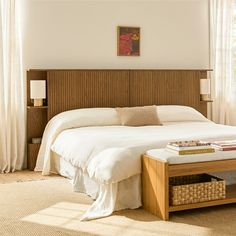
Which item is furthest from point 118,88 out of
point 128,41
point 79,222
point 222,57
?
point 79,222

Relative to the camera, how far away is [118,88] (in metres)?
5.23

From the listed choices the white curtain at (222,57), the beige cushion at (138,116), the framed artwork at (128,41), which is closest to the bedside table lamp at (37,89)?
the beige cushion at (138,116)

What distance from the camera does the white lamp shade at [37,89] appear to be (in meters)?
4.75

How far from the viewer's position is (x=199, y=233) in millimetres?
2818

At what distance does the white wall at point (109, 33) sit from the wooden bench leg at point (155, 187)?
89.4 inches

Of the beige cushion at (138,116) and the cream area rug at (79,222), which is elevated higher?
the beige cushion at (138,116)

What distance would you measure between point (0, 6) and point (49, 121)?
4.47 feet

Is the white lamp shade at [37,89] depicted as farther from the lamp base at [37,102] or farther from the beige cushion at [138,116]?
the beige cushion at [138,116]

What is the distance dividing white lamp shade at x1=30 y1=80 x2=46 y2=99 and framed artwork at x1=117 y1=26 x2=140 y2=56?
110 cm

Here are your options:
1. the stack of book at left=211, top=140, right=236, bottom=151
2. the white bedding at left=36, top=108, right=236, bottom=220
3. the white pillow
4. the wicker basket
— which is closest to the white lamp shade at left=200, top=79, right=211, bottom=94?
the white pillow

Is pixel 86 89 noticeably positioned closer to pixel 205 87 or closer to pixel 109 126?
pixel 109 126

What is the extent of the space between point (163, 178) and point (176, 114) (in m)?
2.08

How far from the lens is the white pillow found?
4.98m

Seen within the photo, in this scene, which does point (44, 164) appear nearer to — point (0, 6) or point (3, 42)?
point (3, 42)
